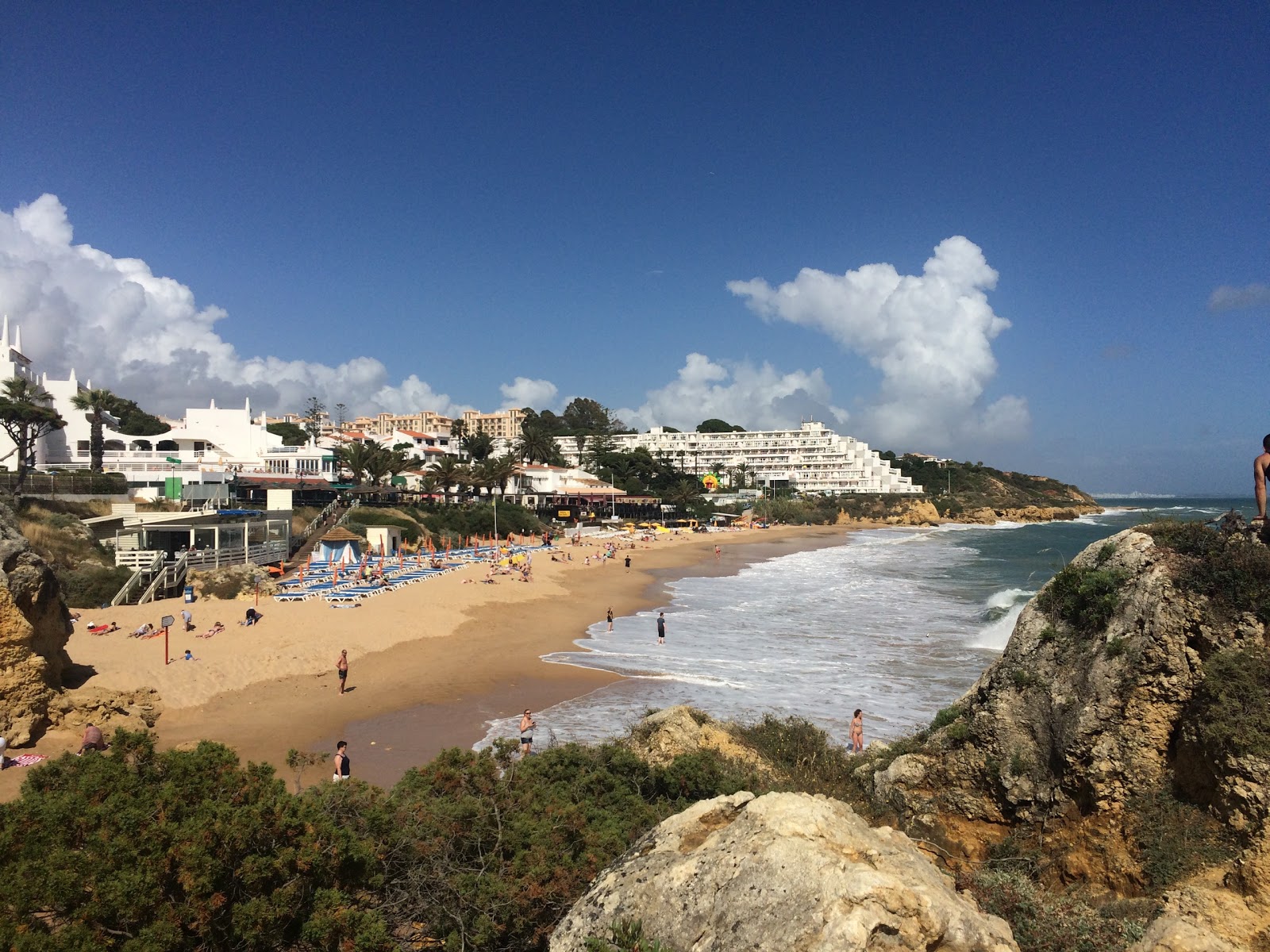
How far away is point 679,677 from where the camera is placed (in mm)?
17750

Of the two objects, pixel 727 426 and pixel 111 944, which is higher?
pixel 727 426

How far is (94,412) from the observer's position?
142ft

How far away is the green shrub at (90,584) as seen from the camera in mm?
21344

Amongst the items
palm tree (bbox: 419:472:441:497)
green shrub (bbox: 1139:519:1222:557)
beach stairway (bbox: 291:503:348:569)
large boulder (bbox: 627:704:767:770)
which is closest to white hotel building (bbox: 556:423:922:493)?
palm tree (bbox: 419:472:441:497)

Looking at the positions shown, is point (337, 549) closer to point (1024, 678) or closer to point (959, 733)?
point (959, 733)

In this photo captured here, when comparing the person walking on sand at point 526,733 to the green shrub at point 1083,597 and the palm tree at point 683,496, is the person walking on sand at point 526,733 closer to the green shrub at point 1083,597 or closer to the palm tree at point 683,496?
the green shrub at point 1083,597

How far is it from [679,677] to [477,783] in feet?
39.7

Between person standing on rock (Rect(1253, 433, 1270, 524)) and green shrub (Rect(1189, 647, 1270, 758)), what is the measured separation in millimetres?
1296

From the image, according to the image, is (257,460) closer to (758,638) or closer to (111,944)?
(758,638)

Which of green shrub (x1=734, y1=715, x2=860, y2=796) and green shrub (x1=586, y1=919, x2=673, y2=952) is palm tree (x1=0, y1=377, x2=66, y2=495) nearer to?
green shrub (x1=734, y1=715, x2=860, y2=796)

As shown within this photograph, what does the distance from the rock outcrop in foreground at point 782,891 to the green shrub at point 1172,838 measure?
101 inches

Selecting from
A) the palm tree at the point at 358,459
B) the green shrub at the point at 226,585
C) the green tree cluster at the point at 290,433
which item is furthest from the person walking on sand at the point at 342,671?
the green tree cluster at the point at 290,433

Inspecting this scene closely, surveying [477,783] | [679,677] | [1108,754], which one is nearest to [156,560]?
[679,677]

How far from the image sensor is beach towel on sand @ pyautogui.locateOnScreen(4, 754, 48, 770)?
10.6 meters
